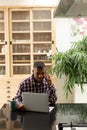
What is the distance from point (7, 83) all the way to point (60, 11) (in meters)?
2.85

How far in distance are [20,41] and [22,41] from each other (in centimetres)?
4

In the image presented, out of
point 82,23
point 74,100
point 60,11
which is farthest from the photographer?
point 82,23

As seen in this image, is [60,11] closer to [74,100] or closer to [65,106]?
[65,106]

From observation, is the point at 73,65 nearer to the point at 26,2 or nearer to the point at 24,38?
the point at 24,38

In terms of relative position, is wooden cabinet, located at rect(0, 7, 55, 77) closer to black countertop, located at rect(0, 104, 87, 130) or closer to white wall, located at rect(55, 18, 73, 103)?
white wall, located at rect(55, 18, 73, 103)

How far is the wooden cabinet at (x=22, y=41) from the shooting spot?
5.12m

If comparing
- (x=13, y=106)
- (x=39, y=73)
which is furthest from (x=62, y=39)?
(x=13, y=106)

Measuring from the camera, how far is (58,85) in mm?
5004

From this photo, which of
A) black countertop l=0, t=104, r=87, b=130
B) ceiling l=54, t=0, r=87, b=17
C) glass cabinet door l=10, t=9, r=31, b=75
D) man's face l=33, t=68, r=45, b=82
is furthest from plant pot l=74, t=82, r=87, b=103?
ceiling l=54, t=0, r=87, b=17

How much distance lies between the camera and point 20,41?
5246 millimetres

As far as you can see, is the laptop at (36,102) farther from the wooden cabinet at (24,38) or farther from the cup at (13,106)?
the wooden cabinet at (24,38)

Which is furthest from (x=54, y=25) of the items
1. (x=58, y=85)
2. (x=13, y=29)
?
(x=58, y=85)

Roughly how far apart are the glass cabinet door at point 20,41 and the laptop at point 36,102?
8.35ft

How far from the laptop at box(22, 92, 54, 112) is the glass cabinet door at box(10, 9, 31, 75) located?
255cm
